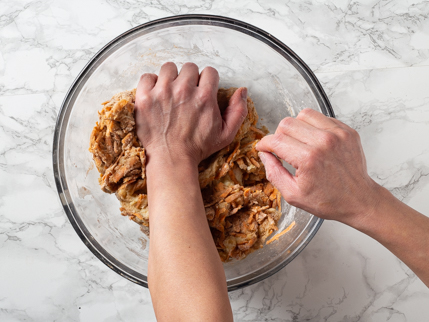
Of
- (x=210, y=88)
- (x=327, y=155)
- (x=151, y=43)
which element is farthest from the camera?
(x=151, y=43)

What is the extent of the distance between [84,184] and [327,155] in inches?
28.4

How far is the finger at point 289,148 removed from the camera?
29.4 inches

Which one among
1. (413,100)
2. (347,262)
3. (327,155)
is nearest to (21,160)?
(327,155)

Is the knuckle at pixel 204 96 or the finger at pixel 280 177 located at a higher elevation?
the knuckle at pixel 204 96

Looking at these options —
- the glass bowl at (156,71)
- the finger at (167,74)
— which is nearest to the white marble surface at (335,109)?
the glass bowl at (156,71)

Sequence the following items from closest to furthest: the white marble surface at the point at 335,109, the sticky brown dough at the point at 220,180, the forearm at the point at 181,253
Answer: the forearm at the point at 181,253, the sticky brown dough at the point at 220,180, the white marble surface at the point at 335,109

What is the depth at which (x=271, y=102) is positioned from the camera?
1104 mm

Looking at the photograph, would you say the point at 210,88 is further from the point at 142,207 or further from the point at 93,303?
the point at 93,303

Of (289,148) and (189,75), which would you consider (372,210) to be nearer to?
(289,148)

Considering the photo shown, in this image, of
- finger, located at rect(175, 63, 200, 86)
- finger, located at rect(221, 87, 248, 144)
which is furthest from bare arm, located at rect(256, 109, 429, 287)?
finger, located at rect(175, 63, 200, 86)

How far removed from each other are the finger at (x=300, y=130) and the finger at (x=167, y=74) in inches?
14.2

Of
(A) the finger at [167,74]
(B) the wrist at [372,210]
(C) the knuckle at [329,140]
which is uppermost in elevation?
(A) the finger at [167,74]

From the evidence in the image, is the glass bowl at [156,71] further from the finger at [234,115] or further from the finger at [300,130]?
the finger at [300,130]

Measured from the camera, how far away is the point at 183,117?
0.95 metres
